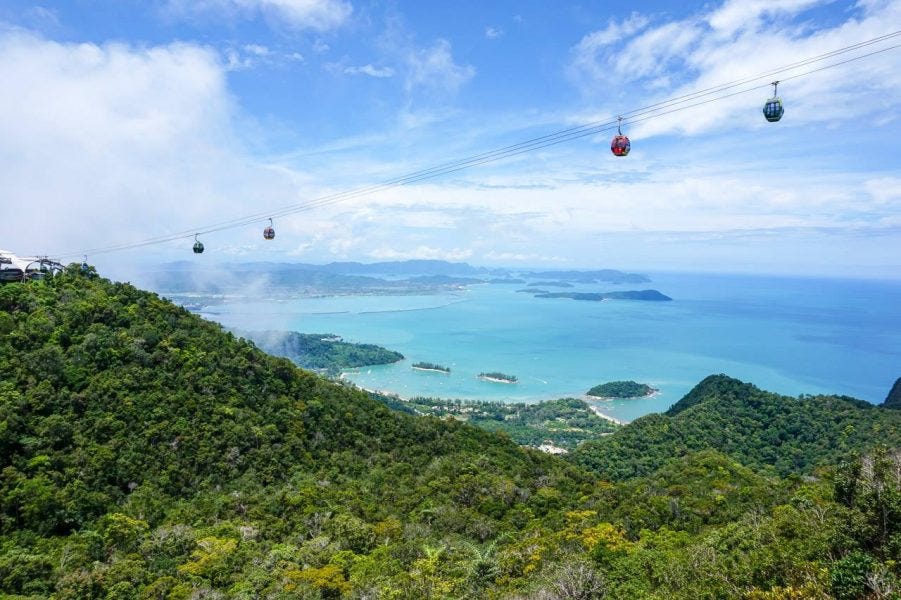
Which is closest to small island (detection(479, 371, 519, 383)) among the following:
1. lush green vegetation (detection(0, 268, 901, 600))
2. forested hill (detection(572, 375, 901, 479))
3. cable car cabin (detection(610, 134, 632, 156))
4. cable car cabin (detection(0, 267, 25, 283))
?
forested hill (detection(572, 375, 901, 479))

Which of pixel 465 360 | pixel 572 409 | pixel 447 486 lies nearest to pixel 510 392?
pixel 572 409

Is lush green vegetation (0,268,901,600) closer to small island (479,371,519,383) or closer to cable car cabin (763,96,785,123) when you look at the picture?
cable car cabin (763,96,785,123)

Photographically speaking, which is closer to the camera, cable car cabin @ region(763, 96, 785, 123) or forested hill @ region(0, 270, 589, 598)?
cable car cabin @ region(763, 96, 785, 123)

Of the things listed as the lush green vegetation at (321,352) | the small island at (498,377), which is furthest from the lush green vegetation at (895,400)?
the lush green vegetation at (321,352)

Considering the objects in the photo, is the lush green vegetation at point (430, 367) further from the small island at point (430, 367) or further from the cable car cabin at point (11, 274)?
the cable car cabin at point (11, 274)

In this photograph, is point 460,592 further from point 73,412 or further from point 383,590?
point 73,412
